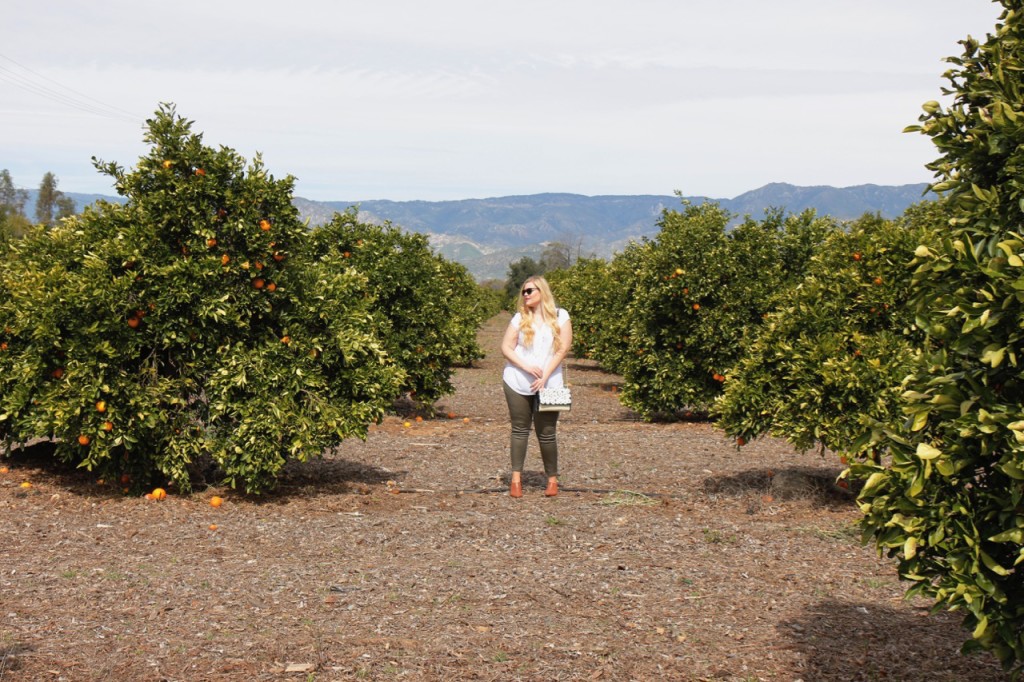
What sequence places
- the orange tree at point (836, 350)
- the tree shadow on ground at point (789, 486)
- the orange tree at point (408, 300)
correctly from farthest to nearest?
the orange tree at point (408, 300) → the tree shadow on ground at point (789, 486) → the orange tree at point (836, 350)

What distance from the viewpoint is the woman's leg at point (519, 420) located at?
8.59 metres

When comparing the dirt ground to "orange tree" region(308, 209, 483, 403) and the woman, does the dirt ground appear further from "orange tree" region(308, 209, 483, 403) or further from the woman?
"orange tree" region(308, 209, 483, 403)

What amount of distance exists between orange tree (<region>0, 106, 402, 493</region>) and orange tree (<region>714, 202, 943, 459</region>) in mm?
3702

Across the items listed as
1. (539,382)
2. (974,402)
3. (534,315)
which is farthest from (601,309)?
(974,402)

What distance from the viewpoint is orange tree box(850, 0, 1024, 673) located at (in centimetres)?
338

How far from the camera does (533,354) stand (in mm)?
8555

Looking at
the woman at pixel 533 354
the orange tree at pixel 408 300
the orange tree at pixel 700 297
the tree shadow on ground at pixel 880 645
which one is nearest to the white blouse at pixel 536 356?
the woman at pixel 533 354

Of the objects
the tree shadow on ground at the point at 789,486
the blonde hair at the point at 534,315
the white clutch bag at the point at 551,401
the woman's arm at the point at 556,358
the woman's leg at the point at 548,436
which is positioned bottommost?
the tree shadow on ground at the point at 789,486

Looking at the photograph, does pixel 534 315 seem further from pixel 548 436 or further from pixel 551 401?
pixel 548 436

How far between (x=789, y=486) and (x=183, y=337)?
6.05 m

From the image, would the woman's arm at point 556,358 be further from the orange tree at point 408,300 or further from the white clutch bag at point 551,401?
the orange tree at point 408,300

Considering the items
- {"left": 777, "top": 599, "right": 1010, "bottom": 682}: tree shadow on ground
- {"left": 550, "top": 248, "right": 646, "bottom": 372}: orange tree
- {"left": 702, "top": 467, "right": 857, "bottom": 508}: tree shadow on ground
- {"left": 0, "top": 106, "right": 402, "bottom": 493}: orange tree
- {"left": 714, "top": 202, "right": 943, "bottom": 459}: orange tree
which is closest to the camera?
{"left": 777, "top": 599, "right": 1010, "bottom": 682}: tree shadow on ground

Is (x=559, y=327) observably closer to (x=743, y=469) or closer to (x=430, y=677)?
(x=743, y=469)

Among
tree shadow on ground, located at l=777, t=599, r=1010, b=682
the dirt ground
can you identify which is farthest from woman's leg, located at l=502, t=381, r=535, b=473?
tree shadow on ground, located at l=777, t=599, r=1010, b=682
